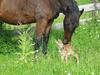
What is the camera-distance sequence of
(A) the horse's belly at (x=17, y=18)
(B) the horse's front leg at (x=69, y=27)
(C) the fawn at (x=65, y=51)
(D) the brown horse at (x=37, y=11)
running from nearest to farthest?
(C) the fawn at (x=65, y=51) < (B) the horse's front leg at (x=69, y=27) < (D) the brown horse at (x=37, y=11) < (A) the horse's belly at (x=17, y=18)

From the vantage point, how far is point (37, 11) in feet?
28.6

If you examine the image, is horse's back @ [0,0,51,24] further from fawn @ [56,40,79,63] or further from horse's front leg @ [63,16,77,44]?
fawn @ [56,40,79,63]

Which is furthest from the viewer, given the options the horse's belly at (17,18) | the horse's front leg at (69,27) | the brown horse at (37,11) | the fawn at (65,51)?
the horse's belly at (17,18)

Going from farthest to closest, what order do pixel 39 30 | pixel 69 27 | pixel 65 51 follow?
1. pixel 39 30
2. pixel 69 27
3. pixel 65 51

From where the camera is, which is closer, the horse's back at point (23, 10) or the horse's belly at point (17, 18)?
the horse's back at point (23, 10)

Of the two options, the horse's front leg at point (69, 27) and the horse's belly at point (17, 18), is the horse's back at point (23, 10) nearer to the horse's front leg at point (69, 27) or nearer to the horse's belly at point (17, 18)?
the horse's belly at point (17, 18)

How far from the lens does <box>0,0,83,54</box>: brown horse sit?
8.62 meters

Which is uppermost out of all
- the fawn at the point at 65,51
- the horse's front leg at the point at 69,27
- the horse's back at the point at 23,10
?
the horse's back at the point at 23,10

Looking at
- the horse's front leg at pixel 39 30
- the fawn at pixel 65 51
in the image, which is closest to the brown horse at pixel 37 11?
the horse's front leg at pixel 39 30

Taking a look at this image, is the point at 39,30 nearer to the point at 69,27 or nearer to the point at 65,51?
the point at 69,27

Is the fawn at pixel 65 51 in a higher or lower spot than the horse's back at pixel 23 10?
lower

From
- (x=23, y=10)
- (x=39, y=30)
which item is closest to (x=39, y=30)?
(x=39, y=30)

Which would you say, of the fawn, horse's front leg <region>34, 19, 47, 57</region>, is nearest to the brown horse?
horse's front leg <region>34, 19, 47, 57</region>

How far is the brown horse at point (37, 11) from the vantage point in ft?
28.3
